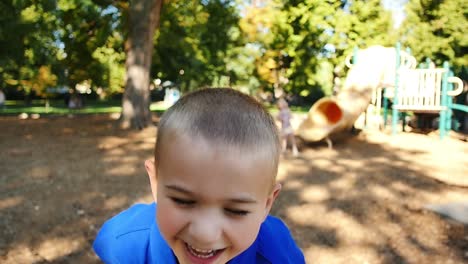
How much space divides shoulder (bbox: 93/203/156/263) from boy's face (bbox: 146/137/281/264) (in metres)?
0.35

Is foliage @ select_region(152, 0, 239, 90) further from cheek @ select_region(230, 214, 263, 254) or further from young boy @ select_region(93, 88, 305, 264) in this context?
cheek @ select_region(230, 214, 263, 254)

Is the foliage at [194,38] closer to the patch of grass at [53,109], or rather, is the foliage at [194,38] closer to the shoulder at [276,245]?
the patch of grass at [53,109]

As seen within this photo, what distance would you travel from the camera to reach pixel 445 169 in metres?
6.06

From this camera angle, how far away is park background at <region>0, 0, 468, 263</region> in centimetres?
352

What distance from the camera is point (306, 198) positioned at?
182 inches

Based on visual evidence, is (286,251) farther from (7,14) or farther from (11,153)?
(7,14)

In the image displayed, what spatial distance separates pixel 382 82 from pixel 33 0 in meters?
8.12

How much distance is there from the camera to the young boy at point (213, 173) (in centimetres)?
120

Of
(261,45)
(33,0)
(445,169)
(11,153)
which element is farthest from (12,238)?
(261,45)

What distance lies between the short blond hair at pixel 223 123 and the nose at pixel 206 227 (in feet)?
0.67

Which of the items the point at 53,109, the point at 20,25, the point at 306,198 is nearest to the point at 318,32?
the point at 20,25

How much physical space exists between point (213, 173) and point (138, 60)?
Result: 9.00 meters

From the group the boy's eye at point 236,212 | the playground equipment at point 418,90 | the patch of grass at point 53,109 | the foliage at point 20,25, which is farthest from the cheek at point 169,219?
the patch of grass at point 53,109

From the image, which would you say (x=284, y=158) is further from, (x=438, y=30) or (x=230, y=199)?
(x=438, y=30)
